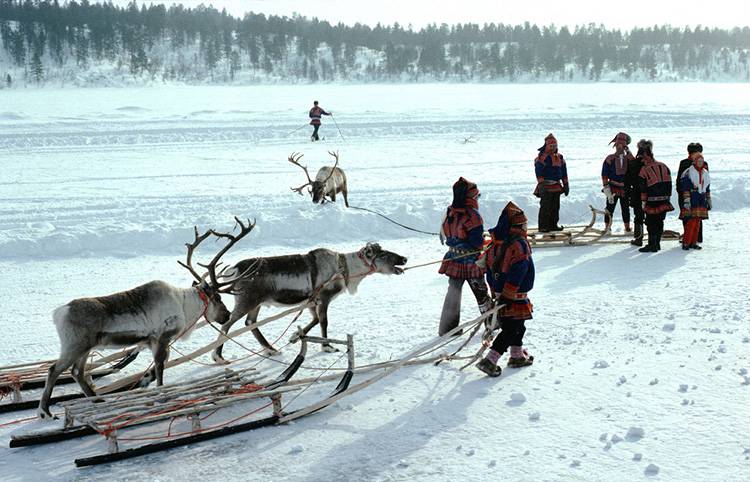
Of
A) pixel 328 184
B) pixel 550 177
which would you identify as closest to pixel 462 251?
pixel 550 177

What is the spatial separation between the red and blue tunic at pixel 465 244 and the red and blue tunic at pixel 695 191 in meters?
4.61

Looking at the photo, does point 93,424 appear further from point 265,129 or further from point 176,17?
point 176,17

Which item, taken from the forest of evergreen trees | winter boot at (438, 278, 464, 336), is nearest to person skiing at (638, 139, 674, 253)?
winter boot at (438, 278, 464, 336)

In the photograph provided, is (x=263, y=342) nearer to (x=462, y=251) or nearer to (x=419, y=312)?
(x=419, y=312)

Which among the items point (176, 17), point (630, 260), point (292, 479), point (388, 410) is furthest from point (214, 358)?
point (176, 17)

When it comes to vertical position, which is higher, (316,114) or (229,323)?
(316,114)

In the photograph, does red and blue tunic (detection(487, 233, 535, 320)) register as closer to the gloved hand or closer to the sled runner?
the gloved hand

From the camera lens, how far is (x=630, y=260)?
990cm

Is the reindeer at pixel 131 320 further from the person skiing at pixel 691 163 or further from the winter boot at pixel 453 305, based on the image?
the person skiing at pixel 691 163

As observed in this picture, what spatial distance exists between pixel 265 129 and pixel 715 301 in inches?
746

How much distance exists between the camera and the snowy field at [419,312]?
4.70 meters

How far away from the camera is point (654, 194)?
10039mm

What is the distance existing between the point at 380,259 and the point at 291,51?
94.8m

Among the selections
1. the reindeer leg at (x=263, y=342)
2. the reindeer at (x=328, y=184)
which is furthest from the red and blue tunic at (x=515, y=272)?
the reindeer at (x=328, y=184)
